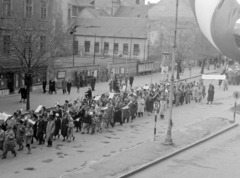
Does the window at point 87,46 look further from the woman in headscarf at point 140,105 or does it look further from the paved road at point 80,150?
the woman in headscarf at point 140,105

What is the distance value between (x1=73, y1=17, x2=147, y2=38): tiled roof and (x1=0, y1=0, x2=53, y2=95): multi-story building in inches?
1237

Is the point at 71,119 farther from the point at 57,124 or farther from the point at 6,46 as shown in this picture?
the point at 6,46

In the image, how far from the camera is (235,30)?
4.22m

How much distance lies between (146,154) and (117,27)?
51.8m

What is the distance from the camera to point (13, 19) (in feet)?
82.8

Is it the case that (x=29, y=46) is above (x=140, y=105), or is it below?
above

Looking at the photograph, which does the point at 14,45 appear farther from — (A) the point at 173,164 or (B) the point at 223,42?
(B) the point at 223,42

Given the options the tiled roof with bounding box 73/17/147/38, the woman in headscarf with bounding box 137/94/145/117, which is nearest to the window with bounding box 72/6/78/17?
the tiled roof with bounding box 73/17/147/38

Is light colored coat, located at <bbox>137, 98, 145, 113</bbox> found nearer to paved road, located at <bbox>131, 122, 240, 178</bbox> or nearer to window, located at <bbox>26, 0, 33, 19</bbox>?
paved road, located at <bbox>131, 122, 240, 178</bbox>

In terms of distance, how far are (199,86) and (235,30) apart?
1153 inches

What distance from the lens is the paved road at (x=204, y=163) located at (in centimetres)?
1432

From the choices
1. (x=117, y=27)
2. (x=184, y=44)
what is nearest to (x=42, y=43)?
(x=184, y=44)

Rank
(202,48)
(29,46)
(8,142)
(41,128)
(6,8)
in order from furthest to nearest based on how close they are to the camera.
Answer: (202,48) < (6,8) < (29,46) < (41,128) < (8,142)

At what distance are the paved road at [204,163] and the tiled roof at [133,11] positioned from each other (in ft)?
215
